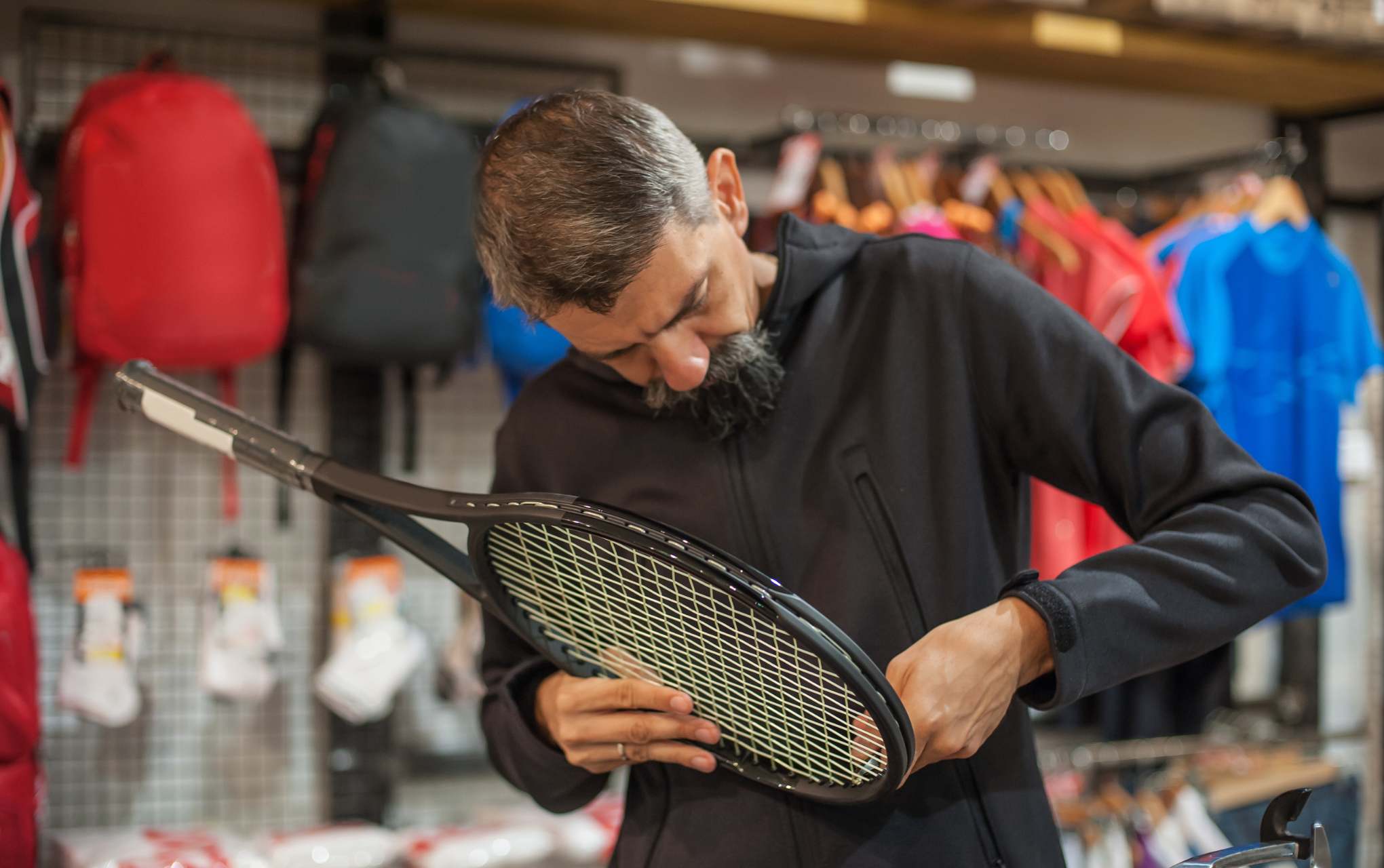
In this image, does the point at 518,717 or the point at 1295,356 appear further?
the point at 1295,356

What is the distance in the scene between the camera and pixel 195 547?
7.27 ft

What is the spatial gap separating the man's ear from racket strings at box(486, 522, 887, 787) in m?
0.30

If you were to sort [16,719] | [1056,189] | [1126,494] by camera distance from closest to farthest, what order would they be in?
[1126,494]
[16,719]
[1056,189]

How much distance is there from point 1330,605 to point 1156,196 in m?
0.94

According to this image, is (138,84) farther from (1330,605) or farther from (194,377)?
(1330,605)

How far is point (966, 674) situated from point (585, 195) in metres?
0.42

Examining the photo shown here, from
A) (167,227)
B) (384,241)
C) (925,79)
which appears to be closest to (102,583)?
(167,227)

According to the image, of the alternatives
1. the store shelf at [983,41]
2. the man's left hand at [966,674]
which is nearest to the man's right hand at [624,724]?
the man's left hand at [966,674]

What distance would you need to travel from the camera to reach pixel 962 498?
3.28 feet

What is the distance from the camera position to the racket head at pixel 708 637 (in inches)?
32.0

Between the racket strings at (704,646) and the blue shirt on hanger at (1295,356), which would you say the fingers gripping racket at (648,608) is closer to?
the racket strings at (704,646)

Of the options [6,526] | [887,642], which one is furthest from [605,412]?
[6,526]

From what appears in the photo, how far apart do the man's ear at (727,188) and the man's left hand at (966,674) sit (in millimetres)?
381

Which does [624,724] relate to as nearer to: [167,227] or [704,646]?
[704,646]
